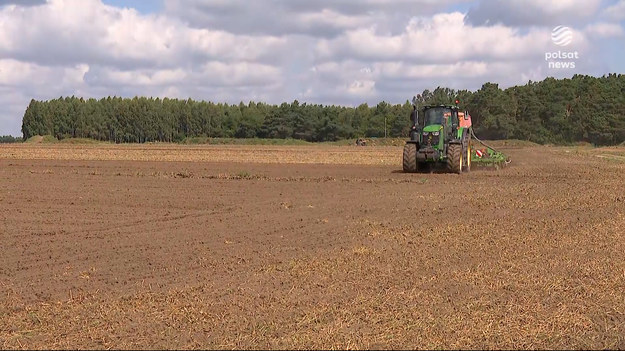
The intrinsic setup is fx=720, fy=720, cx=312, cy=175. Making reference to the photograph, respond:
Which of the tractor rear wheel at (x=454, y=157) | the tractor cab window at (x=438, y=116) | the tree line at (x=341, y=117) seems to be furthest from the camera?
the tree line at (x=341, y=117)

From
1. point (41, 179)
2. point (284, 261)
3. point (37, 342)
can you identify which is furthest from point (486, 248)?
point (41, 179)

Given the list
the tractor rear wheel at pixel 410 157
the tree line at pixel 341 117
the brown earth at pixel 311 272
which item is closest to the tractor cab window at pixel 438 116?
the tractor rear wheel at pixel 410 157

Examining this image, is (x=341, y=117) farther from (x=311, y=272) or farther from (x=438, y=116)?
(x=311, y=272)

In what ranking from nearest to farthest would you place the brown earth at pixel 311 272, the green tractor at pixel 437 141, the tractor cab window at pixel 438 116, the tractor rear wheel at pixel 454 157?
1. the brown earth at pixel 311 272
2. the tractor rear wheel at pixel 454 157
3. the green tractor at pixel 437 141
4. the tractor cab window at pixel 438 116

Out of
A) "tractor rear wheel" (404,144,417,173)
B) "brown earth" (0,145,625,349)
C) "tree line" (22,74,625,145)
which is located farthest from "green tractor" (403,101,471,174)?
"tree line" (22,74,625,145)

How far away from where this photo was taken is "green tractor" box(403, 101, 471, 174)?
2845 centimetres

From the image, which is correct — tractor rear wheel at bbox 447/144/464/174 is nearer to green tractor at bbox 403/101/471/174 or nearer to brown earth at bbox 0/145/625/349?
green tractor at bbox 403/101/471/174

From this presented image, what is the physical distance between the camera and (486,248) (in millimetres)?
10953

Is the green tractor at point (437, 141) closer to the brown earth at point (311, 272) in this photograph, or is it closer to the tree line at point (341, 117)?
the brown earth at point (311, 272)

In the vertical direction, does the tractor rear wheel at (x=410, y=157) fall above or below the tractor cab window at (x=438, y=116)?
below

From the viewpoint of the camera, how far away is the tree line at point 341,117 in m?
99.1

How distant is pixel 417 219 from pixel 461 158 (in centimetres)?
1502

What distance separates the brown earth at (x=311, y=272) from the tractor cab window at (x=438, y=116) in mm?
10889

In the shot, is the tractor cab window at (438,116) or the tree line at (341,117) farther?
the tree line at (341,117)
